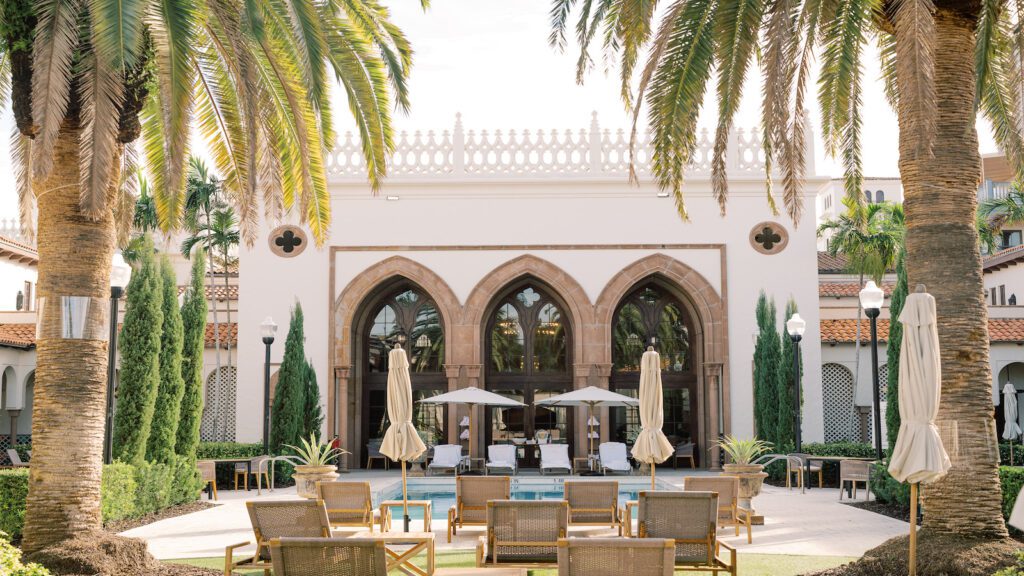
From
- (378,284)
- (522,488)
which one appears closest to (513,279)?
(378,284)

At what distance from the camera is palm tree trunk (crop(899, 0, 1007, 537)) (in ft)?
28.2

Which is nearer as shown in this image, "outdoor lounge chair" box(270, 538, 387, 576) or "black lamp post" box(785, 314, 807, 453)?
"outdoor lounge chair" box(270, 538, 387, 576)

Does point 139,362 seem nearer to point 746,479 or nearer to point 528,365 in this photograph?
point 746,479

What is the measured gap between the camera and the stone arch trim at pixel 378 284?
23.2 m

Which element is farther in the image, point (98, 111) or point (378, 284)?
point (378, 284)

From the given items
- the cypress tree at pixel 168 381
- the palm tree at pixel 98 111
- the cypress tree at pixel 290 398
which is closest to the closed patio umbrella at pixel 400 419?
the palm tree at pixel 98 111

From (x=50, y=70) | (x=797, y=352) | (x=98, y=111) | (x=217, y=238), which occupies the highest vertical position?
(x=217, y=238)

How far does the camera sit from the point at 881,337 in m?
24.8

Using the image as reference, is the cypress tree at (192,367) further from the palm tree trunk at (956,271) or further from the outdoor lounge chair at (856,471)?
the palm tree trunk at (956,271)

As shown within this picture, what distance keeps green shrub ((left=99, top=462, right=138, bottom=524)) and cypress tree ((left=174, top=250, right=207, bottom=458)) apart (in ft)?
7.64

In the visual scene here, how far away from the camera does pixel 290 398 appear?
2155cm

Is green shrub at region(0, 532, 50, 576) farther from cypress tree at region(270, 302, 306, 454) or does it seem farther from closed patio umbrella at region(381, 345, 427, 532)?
cypress tree at region(270, 302, 306, 454)

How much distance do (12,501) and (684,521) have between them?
791cm

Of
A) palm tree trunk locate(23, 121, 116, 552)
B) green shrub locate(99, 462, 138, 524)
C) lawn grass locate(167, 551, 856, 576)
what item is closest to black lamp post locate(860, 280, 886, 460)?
lawn grass locate(167, 551, 856, 576)
